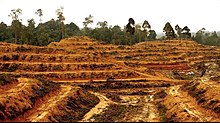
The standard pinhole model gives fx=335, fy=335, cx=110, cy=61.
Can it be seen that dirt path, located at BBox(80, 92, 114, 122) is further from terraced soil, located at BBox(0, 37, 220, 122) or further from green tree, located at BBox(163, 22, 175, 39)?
green tree, located at BBox(163, 22, 175, 39)

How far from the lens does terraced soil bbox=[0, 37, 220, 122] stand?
27047 millimetres

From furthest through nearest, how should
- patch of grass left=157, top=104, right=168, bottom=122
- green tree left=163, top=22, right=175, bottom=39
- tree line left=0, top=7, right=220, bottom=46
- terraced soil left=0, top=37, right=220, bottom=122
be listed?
green tree left=163, top=22, right=175, bottom=39 < tree line left=0, top=7, right=220, bottom=46 < terraced soil left=0, top=37, right=220, bottom=122 < patch of grass left=157, top=104, right=168, bottom=122

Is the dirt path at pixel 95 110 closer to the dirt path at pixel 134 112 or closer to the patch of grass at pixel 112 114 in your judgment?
the dirt path at pixel 134 112

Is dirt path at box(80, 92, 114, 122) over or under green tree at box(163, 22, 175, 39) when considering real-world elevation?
under


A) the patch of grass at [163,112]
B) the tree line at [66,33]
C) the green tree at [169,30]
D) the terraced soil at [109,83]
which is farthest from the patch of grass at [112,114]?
the green tree at [169,30]

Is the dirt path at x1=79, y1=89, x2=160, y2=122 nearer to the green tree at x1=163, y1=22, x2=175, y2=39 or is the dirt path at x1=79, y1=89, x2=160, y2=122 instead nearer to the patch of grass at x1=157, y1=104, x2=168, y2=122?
the patch of grass at x1=157, y1=104, x2=168, y2=122

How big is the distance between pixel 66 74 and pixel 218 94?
1193 inches

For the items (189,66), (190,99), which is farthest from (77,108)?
(189,66)

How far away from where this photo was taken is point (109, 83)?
2109 inches

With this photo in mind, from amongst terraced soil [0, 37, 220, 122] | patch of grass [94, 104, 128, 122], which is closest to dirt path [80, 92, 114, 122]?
terraced soil [0, 37, 220, 122]

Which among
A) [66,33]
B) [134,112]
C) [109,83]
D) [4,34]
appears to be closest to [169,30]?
[66,33]

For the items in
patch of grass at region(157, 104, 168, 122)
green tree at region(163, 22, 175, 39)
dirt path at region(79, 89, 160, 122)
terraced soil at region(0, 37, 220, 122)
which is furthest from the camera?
green tree at region(163, 22, 175, 39)

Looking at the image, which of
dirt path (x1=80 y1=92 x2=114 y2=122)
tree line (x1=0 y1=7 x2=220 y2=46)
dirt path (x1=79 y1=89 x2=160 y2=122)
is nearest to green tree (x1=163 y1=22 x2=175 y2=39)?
tree line (x1=0 y1=7 x2=220 y2=46)

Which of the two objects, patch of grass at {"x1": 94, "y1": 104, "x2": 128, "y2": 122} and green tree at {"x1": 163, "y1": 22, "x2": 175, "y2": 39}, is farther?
green tree at {"x1": 163, "y1": 22, "x2": 175, "y2": 39}
